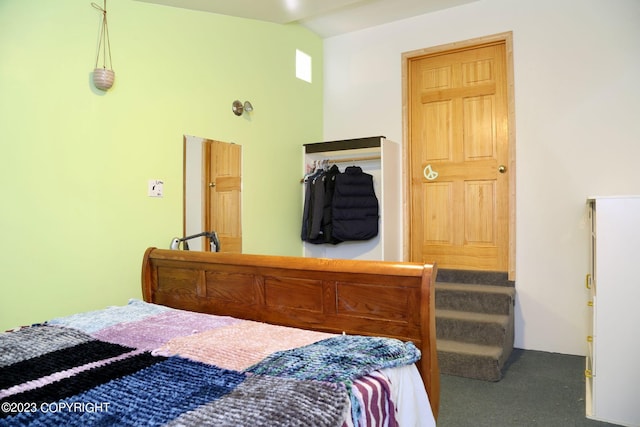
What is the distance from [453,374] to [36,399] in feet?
8.01

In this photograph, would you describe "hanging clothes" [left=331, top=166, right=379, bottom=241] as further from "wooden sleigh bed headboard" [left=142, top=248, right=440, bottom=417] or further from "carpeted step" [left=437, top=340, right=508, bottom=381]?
"wooden sleigh bed headboard" [left=142, top=248, right=440, bottom=417]

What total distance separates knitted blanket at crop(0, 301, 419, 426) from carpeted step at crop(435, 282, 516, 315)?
2036 millimetres

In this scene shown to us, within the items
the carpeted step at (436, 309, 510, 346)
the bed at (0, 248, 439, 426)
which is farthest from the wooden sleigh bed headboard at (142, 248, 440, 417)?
the carpeted step at (436, 309, 510, 346)

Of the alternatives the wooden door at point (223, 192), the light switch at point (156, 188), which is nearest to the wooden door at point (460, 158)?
the wooden door at point (223, 192)

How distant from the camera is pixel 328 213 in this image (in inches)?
148

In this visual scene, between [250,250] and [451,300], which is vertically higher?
[250,250]

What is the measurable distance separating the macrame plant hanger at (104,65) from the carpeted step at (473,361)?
266 centimetres

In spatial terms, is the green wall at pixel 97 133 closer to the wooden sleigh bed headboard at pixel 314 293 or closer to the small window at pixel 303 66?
the wooden sleigh bed headboard at pixel 314 293

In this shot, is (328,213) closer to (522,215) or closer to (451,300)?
(451,300)

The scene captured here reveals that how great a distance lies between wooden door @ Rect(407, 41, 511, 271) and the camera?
3523 mm

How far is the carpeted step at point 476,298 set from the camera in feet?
10.2

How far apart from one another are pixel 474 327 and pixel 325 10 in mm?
2606

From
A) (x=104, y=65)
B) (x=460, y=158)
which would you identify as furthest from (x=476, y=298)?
(x=104, y=65)

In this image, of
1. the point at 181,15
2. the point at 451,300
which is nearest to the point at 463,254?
the point at 451,300
